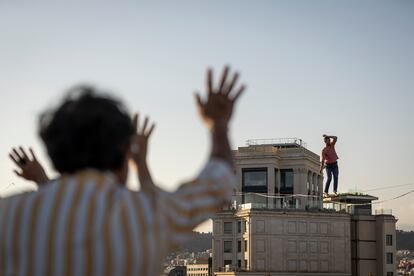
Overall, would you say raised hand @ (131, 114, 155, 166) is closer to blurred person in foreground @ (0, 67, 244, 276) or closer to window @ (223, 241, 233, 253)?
blurred person in foreground @ (0, 67, 244, 276)

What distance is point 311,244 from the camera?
113688 mm

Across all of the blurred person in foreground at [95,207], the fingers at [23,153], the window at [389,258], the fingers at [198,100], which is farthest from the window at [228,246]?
the blurred person in foreground at [95,207]

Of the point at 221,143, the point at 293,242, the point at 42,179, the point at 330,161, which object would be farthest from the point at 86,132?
the point at 293,242

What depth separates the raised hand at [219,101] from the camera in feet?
12.9

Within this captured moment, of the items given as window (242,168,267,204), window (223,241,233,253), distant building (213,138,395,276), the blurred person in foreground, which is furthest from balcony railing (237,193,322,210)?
the blurred person in foreground

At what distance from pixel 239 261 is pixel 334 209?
13590 millimetres

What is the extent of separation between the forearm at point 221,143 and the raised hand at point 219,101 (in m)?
0.03

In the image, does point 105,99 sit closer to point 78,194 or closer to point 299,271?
point 78,194

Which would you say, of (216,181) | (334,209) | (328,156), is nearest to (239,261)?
(334,209)

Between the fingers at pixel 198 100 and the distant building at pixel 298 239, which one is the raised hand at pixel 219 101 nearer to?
the fingers at pixel 198 100

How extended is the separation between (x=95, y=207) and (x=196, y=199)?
0.42 metres

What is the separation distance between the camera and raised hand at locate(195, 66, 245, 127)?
3922 mm

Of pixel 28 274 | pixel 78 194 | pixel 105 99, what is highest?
pixel 105 99

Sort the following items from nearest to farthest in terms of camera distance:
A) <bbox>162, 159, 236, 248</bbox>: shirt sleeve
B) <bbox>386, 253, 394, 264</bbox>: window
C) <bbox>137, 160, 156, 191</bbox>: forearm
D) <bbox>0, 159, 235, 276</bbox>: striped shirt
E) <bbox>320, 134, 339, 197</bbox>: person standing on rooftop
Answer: <bbox>0, 159, 235, 276</bbox>: striped shirt, <bbox>162, 159, 236, 248</bbox>: shirt sleeve, <bbox>137, 160, 156, 191</bbox>: forearm, <bbox>320, 134, 339, 197</bbox>: person standing on rooftop, <bbox>386, 253, 394, 264</bbox>: window
